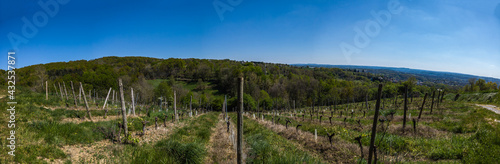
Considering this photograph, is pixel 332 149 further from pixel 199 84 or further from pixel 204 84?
pixel 199 84

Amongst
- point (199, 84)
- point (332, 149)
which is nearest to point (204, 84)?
point (199, 84)

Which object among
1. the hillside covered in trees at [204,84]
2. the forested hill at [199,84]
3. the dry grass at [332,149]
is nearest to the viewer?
the dry grass at [332,149]

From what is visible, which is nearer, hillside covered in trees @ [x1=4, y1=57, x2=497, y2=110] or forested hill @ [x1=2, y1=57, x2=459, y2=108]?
hillside covered in trees @ [x1=4, y1=57, x2=497, y2=110]

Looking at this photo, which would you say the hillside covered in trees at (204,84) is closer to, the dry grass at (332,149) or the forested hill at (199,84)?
the forested hill at (199,84)

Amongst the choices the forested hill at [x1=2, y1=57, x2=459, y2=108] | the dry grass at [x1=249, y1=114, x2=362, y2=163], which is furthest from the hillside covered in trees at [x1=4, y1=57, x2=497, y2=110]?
the dry grass at [x1=249, y1=114, x2=362, y2=163]

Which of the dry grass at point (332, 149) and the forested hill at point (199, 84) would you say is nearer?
the dry grass at point (332, 149)

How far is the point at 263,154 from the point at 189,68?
105 metres

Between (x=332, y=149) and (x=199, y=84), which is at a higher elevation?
(x=332, y=149)

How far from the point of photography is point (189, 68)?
10562cm

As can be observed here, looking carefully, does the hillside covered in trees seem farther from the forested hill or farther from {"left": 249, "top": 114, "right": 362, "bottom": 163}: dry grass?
{"left": 249, "top": 114, "right": 362, "bottom": 163}: dry grass

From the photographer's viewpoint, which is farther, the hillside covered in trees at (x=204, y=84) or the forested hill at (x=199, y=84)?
the forested hill at (x=199, y=84)

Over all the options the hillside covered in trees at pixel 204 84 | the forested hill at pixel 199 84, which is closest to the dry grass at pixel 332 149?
the hillside covered in trees at pixel 204 84

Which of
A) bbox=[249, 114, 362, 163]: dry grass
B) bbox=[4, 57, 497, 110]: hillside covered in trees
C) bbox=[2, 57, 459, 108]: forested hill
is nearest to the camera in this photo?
bbox=[249, 114, 362, 163]: dry grass

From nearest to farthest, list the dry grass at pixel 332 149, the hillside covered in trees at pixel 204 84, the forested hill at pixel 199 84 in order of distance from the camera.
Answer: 1. the dry grass at pixel 332 149
2. the hillside covered in trees at pixel 204 84
3. the forested hill at pixel 199 84
